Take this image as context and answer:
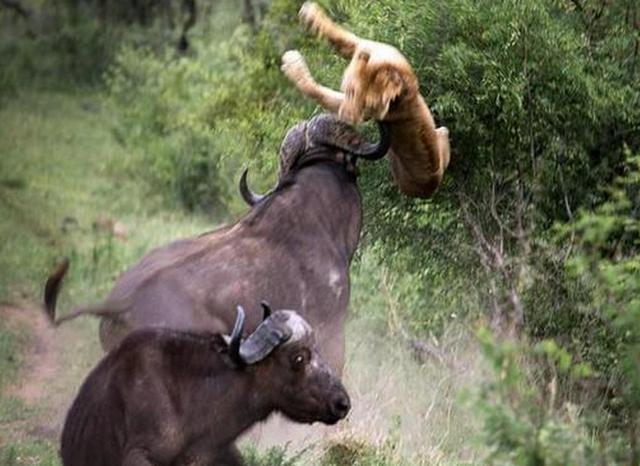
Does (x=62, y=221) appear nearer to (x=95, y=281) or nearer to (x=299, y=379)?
(x=95, y=281)

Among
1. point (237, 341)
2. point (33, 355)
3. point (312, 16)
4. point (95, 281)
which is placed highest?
point (312, 16)

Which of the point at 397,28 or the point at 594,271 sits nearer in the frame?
the point at 594,271

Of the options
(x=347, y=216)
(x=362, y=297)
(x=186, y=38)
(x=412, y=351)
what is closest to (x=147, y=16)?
(x=186, y=38)

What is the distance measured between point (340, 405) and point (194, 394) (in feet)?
2.59

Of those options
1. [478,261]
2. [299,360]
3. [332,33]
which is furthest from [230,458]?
[478,261]

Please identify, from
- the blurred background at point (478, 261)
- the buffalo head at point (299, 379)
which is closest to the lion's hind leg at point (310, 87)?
the blurred background at point (478, 261)

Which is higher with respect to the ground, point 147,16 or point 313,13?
point 313,13

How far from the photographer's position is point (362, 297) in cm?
1614

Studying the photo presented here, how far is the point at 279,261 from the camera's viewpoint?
10.8 m

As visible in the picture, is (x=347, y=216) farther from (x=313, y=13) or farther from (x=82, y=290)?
(x=82, y=290)

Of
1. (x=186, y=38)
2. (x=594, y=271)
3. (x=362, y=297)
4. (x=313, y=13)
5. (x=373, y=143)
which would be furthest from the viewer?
(x=186, y=38)

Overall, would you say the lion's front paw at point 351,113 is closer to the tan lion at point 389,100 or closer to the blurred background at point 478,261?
the tan lion at point 389,100

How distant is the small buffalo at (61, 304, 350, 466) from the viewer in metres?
9.41

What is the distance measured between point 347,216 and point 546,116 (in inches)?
67.8
